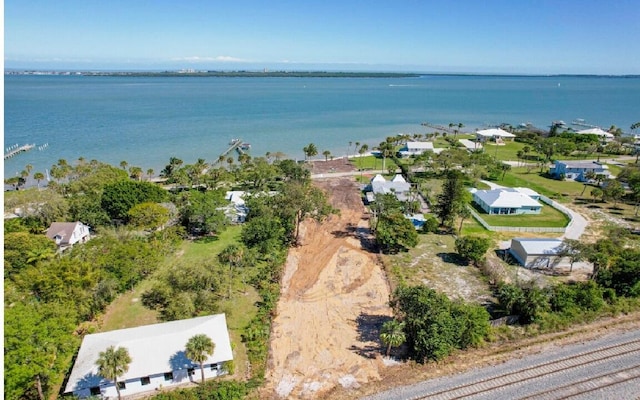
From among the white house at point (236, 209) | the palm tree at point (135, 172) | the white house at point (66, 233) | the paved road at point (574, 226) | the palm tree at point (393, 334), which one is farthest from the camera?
the palm tree at point (135, 172)

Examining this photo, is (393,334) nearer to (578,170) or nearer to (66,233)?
(66,233)

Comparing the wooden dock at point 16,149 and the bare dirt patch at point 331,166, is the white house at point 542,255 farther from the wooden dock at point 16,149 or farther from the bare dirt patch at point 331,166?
the wooden dock at point 16,149

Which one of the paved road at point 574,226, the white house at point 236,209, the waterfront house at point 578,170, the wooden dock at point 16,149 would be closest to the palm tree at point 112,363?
the white house at point 236,209

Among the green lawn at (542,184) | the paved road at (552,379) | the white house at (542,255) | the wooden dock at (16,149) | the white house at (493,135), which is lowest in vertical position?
the paved road at (552,379)

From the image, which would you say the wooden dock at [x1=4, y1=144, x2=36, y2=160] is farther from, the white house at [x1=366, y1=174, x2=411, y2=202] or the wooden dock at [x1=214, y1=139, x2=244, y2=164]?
the white house at [x1=366, y1=174, x2=411, y2=202]

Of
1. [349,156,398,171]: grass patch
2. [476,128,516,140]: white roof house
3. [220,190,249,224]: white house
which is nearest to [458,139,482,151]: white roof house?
[476,128,516,140]: white roof house

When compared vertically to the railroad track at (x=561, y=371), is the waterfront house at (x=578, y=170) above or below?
above
